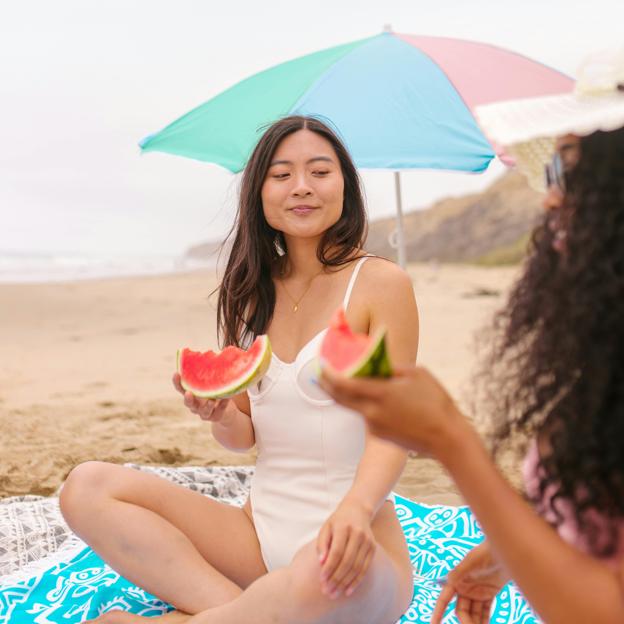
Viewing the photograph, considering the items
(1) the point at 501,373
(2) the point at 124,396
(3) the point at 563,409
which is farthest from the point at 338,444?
(2) the point at 124,396

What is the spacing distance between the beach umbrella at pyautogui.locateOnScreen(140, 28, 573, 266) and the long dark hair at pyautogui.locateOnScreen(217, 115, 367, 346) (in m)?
1.47

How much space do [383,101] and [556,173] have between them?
11.9 ft

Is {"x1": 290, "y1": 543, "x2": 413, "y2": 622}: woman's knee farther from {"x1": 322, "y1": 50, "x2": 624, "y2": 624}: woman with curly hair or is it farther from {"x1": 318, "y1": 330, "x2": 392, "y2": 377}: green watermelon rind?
{"x1": 318, "y1": 330, "x2": 392, "y2": 377}: green watermelon rind

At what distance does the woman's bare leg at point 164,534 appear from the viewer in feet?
10.1

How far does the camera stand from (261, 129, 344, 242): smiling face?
3240 mm

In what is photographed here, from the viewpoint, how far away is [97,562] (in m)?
4.08

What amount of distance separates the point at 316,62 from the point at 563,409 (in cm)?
443

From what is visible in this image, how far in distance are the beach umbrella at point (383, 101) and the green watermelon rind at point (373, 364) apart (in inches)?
133

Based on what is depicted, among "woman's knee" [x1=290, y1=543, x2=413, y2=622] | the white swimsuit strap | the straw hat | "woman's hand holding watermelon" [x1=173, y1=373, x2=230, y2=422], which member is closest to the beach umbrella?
the white swimsuit strap

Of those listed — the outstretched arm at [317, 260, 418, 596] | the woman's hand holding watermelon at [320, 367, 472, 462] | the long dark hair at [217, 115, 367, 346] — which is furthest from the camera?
the long dark hair at [217, 115, 367, 346]

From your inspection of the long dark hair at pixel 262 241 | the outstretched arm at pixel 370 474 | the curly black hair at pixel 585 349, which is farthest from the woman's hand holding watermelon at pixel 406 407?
the long dark hair at pixel 262 241

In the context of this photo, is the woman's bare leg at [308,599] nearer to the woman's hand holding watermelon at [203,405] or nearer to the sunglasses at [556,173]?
the woman's hand holding watermelon at [203,405]

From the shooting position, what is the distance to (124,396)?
9.20m

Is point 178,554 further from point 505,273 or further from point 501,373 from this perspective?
point 505,273
